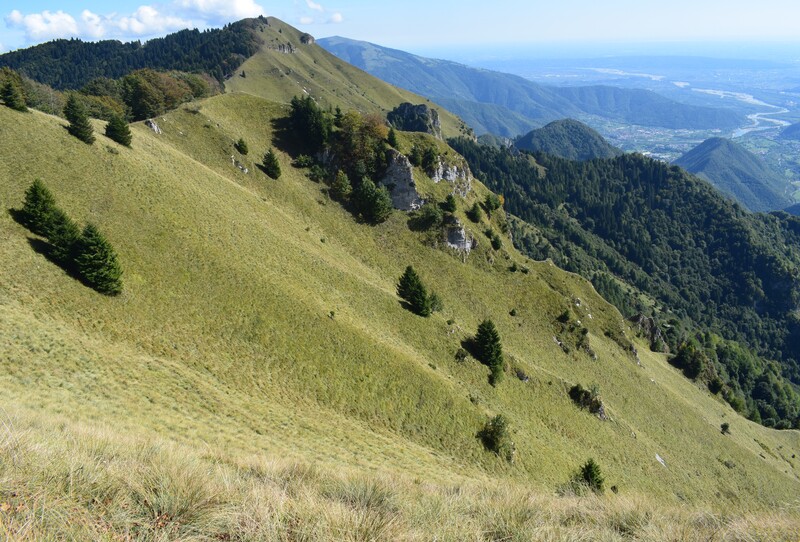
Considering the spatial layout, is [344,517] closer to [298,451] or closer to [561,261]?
[298,451]

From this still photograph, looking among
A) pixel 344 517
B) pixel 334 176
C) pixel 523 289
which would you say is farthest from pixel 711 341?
pixel 344 517

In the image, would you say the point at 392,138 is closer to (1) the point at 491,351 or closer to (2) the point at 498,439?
(1) the point at 491,351

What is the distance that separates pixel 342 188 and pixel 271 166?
13.1m

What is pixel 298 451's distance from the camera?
24.5 meters

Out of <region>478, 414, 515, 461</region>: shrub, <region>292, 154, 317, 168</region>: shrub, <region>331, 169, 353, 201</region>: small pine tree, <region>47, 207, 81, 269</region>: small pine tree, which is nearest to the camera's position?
<region>47, 207, 81, 269</region>: small pine tree

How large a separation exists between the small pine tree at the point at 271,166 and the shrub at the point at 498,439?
53.8 meters

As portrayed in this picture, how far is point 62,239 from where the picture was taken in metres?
31.6

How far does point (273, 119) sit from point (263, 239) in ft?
132

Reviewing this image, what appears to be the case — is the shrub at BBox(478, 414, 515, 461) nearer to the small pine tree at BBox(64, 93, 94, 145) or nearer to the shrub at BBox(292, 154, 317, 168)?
the small pine tree at BBox(64, 93, 94, 145)

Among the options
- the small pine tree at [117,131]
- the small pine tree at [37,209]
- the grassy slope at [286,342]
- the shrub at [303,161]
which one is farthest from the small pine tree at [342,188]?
the small pine tree at [37,209]

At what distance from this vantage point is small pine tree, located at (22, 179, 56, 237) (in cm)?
3192

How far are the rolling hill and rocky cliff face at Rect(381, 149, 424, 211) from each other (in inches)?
159

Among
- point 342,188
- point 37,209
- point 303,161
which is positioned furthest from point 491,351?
point 303,161

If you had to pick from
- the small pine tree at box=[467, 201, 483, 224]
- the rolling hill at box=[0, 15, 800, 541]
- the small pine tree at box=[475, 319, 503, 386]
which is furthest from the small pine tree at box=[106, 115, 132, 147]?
the small pine tree at box=[467, 201, 483, 224]
